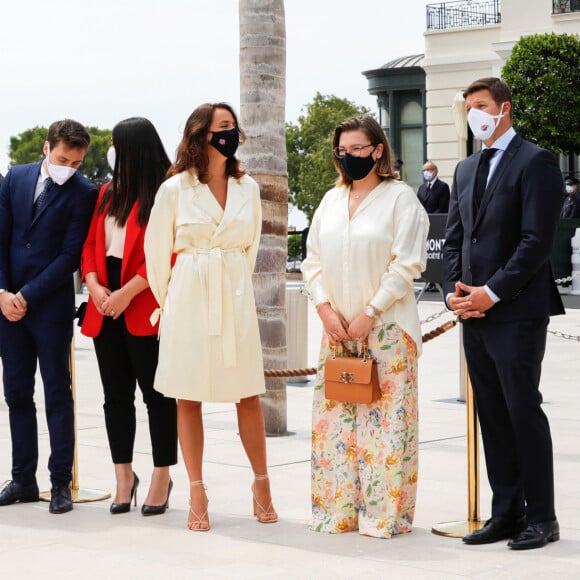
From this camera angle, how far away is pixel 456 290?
5.94 m

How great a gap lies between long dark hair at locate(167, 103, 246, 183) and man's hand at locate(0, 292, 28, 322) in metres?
1.06

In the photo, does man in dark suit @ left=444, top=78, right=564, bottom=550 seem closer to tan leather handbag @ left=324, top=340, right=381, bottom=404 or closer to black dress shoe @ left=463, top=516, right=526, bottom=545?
black dress shoe @ left=463, top=516, right=526, bottom=545

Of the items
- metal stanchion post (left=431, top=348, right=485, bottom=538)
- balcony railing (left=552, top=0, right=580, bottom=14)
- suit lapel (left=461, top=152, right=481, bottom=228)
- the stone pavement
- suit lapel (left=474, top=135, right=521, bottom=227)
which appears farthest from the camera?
balcony railing (left=552, top=0, right=580, bottom=14)

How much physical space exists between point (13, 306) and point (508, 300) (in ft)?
8.52

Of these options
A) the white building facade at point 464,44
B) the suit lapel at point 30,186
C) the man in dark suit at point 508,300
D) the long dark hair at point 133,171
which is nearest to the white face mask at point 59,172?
the suit lapel at point 30,186

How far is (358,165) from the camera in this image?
6.23m

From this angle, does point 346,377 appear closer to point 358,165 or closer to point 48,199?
point 358,165

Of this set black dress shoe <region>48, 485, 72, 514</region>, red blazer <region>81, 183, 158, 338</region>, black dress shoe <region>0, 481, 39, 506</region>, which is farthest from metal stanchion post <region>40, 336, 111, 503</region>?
red blazer <region>81, 183, 158, 338</region>

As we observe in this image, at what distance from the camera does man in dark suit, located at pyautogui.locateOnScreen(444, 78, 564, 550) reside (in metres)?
5.75

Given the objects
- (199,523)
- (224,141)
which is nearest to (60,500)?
(199,523)

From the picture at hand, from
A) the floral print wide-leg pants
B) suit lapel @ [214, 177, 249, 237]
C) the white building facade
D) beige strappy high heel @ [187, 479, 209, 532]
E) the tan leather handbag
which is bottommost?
beige strappy high heel @ [187, 479, 209, 532]

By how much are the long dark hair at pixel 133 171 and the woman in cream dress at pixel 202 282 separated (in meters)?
0.27

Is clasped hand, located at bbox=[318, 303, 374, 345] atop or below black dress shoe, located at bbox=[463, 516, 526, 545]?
atop

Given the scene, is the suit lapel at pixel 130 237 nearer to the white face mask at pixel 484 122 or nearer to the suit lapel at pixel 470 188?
the suit lapel at pixel 470 188
